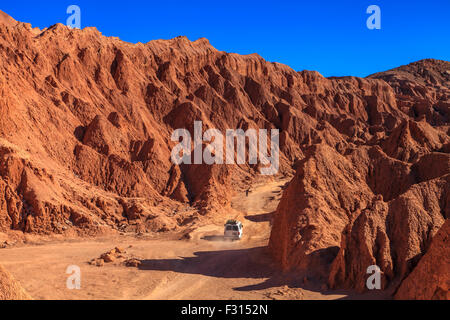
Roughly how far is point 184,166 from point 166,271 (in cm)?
1970


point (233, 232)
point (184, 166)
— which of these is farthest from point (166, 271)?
point (184, 166)

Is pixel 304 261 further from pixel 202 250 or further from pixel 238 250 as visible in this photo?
pixel 202 250

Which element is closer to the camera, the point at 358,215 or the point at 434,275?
the point at 434,275

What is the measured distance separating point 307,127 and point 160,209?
37316 millimetres

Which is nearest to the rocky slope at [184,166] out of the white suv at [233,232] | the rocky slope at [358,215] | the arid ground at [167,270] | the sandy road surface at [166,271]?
the rocky slope at [358,215]

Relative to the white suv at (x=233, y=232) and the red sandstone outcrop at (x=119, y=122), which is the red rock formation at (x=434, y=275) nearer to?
the white suv at (x=233, y=232)

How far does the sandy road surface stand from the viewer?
14602 millimetres

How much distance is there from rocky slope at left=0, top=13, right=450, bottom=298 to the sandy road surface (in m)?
1.35

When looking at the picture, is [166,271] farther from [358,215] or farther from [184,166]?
[184,166]

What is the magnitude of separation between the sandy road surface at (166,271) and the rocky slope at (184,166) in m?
1.35

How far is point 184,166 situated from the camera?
36.9 metres

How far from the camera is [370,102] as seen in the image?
81500 millimetres

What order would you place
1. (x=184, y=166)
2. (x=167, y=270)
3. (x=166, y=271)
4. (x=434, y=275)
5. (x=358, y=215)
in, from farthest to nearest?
(x=184, y=166)
(x=167, y=270)
(x=166, y=271)
(x=358, y=215)
(x=434, y=275)
